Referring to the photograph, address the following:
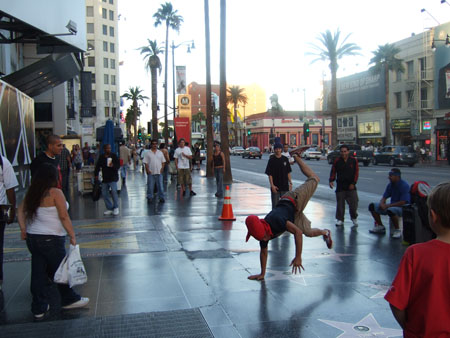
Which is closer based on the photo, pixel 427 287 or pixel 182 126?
pixel 427 287

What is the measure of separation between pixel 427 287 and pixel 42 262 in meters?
4.00

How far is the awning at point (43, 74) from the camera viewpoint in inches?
1004

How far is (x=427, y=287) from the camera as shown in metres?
2.35

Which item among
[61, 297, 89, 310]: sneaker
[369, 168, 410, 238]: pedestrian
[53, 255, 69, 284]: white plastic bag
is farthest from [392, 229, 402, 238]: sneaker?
[53, 255, 69, 284]: white plastic bag

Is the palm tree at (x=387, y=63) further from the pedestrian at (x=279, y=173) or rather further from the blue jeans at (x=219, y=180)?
the pedestrian at (x=279, y=173)

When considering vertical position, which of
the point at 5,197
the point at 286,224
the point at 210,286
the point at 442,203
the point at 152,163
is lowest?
the point at 210,286

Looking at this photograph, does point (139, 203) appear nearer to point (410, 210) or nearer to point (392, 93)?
point (410, 210)

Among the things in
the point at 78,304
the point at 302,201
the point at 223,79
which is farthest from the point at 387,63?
the point at 78,304

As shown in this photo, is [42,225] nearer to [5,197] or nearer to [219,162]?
[5,197]

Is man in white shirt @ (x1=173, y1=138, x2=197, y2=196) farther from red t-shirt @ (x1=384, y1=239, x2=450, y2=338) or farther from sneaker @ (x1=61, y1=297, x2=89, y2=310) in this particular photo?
red t-shirt @ (x1=384, y1=239, x2=450, y2=338)

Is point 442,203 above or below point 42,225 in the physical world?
above

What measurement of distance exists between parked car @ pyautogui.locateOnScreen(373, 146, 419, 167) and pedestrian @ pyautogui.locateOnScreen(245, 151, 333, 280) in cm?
3286

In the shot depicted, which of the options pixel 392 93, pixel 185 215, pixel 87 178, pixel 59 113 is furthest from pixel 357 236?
pixel 392 93

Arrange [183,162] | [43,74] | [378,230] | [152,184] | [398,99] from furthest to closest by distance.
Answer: [398,99] → [43,74] → [183,162] → [152,184] → [378,230]
